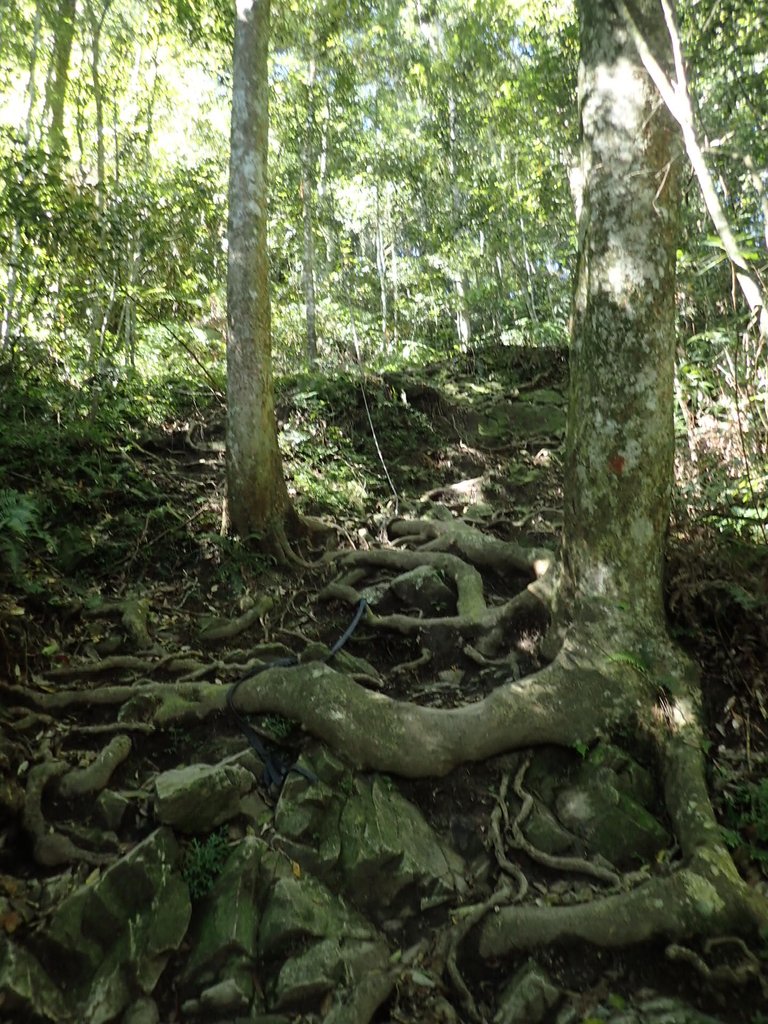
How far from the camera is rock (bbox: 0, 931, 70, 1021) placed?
2.56 m

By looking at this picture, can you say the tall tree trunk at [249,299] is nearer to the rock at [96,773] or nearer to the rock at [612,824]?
the rock at [96,773]

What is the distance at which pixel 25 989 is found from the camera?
2619mm

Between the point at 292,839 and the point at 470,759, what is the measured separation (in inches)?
47.1

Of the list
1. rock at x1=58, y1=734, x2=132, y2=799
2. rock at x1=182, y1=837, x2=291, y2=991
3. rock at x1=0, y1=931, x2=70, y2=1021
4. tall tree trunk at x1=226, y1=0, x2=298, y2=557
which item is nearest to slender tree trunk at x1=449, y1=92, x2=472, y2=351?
tall tree trunk at x1=226, y1=0, x2=298, y2=557

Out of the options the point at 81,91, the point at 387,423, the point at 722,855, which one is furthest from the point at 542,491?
the point at 81,91

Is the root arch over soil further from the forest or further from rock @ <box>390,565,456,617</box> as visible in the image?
rock @ <box>390,565,456,617</box>

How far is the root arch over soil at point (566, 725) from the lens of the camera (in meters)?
3.17

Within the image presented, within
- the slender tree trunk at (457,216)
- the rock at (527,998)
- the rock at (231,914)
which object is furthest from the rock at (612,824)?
the slender tree trunk at (457,216)

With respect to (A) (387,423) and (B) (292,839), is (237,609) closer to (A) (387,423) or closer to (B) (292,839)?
(B) (292,839)

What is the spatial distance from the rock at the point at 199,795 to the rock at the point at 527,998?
1635 millimetres

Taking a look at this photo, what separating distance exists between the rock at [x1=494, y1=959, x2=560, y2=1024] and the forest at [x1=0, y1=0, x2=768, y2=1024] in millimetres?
15

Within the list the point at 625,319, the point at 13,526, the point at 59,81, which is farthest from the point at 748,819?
the point at 59,81

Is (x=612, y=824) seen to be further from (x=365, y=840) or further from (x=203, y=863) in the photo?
(x=203, y=863)

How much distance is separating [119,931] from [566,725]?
8.88ft
